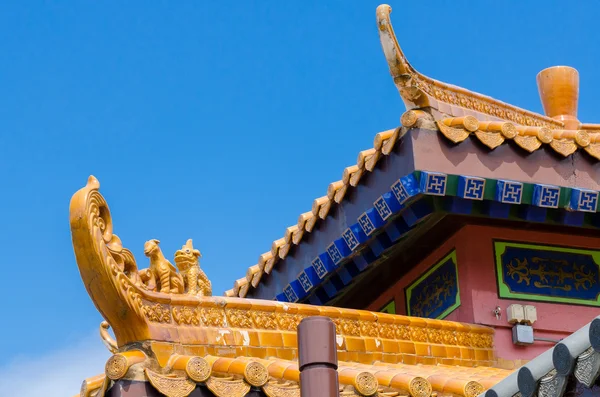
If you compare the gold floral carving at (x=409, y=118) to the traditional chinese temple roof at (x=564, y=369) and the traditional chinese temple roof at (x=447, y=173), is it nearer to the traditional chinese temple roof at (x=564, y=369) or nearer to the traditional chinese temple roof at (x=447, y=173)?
the traditional chinese temple roof at (x=447, y=173)

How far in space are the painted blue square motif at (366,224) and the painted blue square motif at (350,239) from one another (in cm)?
21

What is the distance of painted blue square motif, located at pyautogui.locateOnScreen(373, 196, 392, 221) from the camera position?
41.1 ft

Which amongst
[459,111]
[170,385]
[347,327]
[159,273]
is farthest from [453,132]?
Result: [170,385]

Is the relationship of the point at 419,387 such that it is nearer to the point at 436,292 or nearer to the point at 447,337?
the point at 447,337

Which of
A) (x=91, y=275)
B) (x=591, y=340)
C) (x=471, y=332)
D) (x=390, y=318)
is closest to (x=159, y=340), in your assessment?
(x=91, y=275)

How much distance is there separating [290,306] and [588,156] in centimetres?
344

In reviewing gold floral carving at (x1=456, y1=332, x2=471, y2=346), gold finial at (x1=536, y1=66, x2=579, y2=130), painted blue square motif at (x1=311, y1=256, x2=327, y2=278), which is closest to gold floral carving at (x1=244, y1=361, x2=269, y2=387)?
gold floral carving at (x1=456, y1=332, x2=471, y2=346)

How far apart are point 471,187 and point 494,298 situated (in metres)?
1.09

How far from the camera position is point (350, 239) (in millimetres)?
13297

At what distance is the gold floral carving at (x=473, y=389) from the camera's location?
9930 mm

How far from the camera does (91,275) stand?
9.93m

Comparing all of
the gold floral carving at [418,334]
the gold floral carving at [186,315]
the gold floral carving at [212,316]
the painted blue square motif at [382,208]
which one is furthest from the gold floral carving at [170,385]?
the painted blue square motif at [382,208]

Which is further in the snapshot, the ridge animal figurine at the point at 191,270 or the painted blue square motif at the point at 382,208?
the painted blue square motif at the point at 382,208

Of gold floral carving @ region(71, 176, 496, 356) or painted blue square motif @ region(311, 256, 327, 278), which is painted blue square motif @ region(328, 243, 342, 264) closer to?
painted blue square motif @ region(311, 256, 327, 278)
